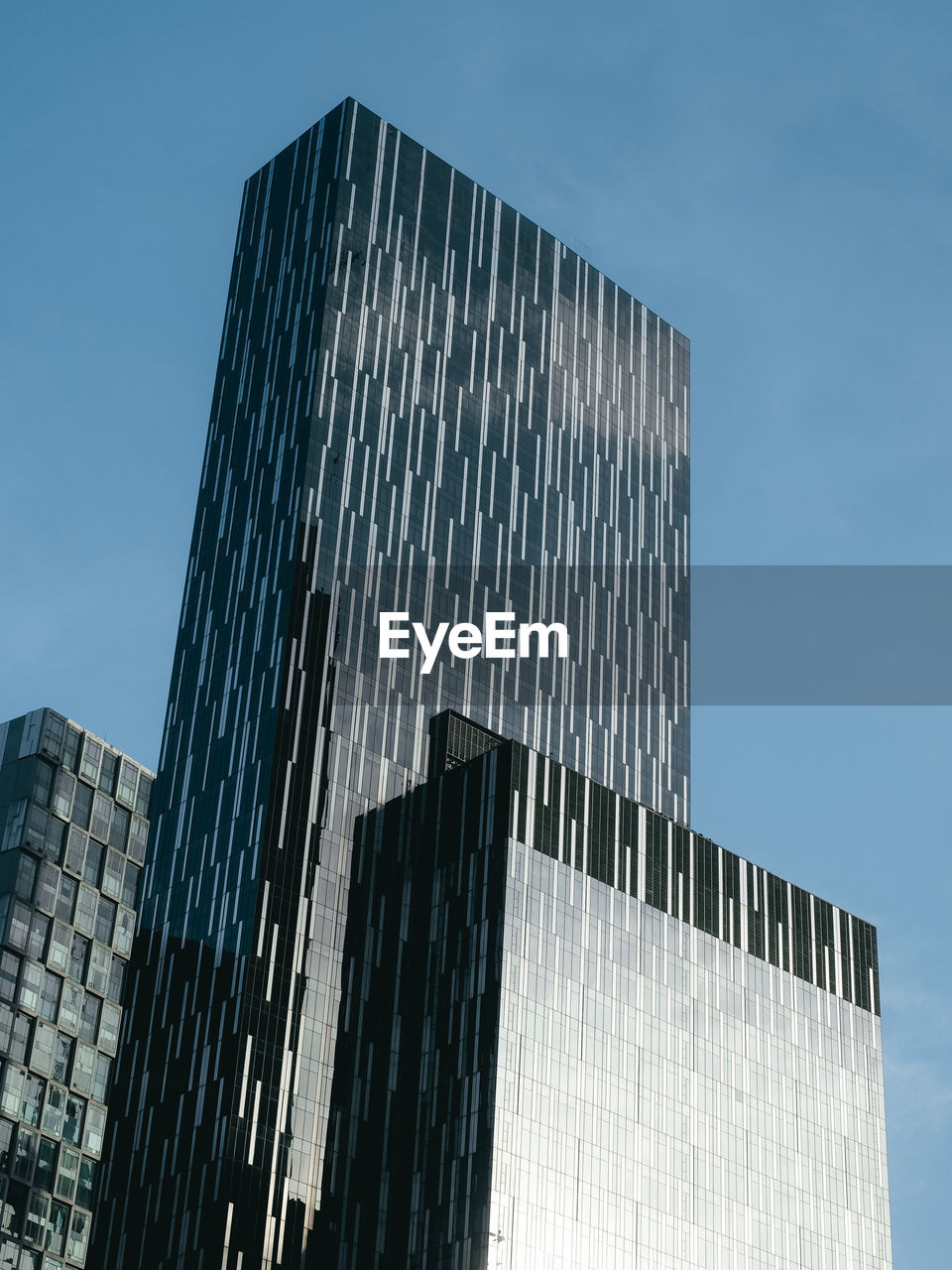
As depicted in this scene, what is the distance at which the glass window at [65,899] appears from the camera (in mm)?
177875

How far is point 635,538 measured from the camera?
185m

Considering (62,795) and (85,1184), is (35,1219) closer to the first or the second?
(85,1184)

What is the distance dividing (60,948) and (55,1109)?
14.9 meters

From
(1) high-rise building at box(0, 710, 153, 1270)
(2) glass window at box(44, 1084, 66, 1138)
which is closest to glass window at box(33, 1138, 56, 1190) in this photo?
(1) high-rise building at box(0, 710, 153, 1270)

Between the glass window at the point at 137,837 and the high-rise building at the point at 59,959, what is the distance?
0.17 m

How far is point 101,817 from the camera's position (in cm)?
18325

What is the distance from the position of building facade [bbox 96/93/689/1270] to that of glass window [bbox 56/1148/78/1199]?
113 ft

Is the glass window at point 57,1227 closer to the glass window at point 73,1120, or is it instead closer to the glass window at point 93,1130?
the glass window at point 73,1120

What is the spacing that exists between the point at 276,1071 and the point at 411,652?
128ft

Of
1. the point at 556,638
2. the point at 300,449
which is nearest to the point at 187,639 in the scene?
the point at 300,449

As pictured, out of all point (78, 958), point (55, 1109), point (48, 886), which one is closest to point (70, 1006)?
point (78, 958)

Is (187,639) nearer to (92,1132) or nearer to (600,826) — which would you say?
(600,826)

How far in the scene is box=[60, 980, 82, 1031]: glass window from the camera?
175875 mm

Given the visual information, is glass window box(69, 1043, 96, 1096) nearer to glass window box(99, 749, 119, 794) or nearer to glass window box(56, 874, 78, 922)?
glass window box(56, 874, 78, 922)
